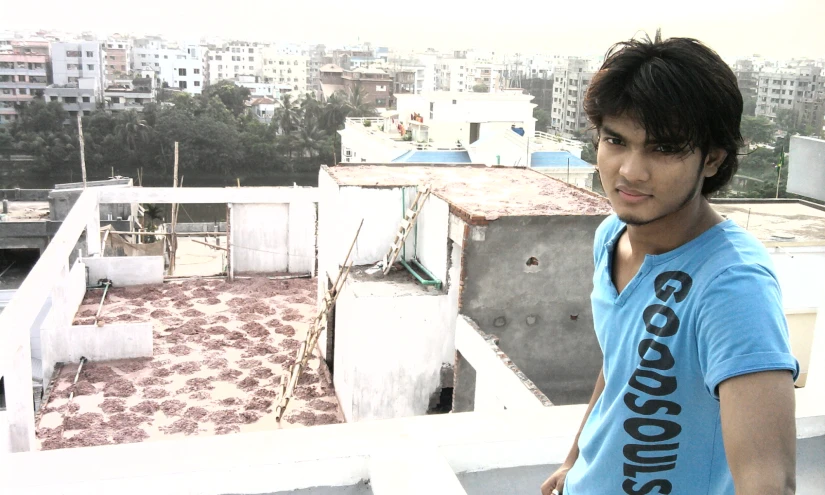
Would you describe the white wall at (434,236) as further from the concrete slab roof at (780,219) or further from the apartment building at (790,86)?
the apartment building at (790,86)

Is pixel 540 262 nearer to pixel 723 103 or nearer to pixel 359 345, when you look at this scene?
pixel 359 345

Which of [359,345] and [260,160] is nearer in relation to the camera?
[359,345]

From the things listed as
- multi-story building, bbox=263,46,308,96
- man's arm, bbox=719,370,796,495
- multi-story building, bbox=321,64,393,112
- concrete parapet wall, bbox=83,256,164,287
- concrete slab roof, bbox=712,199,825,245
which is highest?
multi-story building, bbox=263,46,308,96

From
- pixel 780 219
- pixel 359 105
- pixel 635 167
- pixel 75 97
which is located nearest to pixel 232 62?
pixel 75 97

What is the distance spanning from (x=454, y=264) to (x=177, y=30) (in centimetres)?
17150

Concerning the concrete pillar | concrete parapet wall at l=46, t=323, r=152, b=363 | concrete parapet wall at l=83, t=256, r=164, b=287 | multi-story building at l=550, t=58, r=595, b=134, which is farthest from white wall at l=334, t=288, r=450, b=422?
multi-story building at l=550, t=58, r=595, b=134

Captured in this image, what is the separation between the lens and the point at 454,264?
25.5ft

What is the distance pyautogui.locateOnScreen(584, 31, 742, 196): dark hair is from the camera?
121 centimetres

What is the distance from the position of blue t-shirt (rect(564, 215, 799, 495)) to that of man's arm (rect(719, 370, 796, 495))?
24 millimetres

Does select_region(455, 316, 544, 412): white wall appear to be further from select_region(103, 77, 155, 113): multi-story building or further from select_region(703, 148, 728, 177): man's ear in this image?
select_region(103, 77, 155, 113): multi-story building

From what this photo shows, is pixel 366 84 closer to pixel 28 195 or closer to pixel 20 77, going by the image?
pixel 20 77

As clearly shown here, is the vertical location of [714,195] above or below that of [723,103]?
below

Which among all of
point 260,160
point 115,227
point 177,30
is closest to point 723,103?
point 115,227

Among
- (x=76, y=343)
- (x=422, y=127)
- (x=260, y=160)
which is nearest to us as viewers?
(x=76, y=343)
